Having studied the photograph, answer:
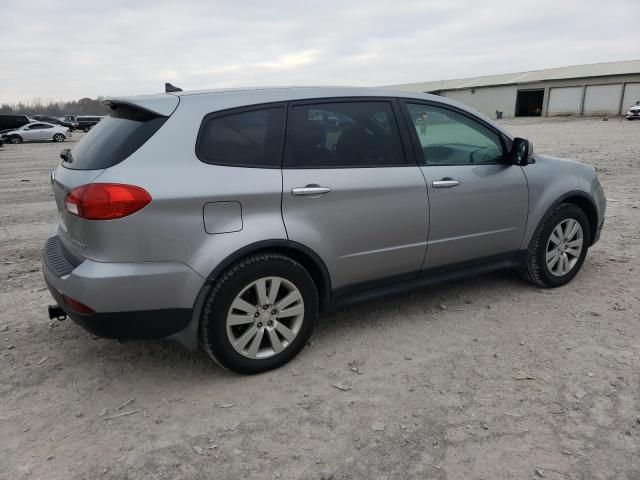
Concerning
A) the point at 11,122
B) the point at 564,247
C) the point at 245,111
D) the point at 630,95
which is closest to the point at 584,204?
the point at 564,247

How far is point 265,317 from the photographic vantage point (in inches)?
121

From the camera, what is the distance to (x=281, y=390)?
300 cm

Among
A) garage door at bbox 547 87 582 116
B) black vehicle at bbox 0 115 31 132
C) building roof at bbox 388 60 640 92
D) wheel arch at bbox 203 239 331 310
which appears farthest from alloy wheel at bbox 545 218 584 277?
garage door at bbox 547 87 582 116

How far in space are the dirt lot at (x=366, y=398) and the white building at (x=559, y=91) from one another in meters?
47.0

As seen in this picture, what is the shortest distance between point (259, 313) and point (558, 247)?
284 centimetres

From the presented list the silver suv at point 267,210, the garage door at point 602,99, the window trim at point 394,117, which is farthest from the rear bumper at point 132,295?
the garage door at point 602,99

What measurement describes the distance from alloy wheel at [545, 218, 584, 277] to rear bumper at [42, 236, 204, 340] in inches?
122

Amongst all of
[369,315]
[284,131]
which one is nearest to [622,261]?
[369,315]

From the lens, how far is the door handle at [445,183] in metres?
3.60

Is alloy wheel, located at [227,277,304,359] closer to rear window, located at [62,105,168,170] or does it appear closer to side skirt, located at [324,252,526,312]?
side skirt, located at [324,252,526,312]

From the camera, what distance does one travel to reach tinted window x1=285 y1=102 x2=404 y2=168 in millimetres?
3172

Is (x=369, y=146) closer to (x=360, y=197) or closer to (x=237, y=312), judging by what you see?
(x=360, y=197)

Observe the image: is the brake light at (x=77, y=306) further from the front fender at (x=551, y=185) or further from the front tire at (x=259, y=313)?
the front fender at (x=551, y=185)

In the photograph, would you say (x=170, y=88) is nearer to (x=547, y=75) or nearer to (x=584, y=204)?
(x=584, y=204)
